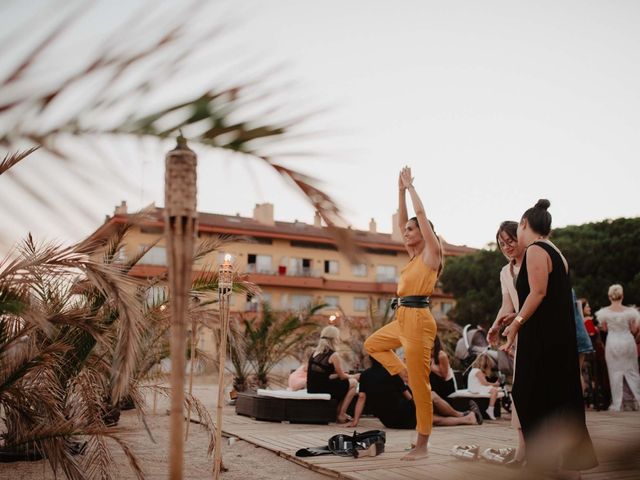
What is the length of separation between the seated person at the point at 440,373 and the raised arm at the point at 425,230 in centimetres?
394

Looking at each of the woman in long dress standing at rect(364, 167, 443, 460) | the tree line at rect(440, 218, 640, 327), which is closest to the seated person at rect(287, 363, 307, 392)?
the woman in long dress standing at rect(364, 167, 443, 460)

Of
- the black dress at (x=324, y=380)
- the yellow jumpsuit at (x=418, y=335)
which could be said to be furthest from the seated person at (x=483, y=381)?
the yellow jumpsuit at (x=418, y=335)

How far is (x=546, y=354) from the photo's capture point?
12.4 feet

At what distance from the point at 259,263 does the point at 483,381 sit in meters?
38.5

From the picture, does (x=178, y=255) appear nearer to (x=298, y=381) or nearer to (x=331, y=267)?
(x=298, y=381)

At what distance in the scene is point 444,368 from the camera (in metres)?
8.29

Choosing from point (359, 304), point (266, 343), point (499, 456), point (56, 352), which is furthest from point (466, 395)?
point (359, 304)

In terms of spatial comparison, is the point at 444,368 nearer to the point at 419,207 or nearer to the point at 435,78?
the point at 419,207

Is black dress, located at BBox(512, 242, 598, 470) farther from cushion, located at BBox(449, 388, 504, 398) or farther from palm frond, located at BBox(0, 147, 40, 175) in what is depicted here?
cushion, located at BBox(449, 388, 504, 398)

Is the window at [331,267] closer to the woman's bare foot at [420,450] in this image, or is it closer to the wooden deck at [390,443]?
the wooden deck at [390,443]

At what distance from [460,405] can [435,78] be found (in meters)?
7.83

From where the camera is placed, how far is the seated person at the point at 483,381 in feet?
28.1

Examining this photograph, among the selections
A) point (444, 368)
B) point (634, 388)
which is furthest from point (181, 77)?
point (634, 388)

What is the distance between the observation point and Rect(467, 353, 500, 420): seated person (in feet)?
28.1
